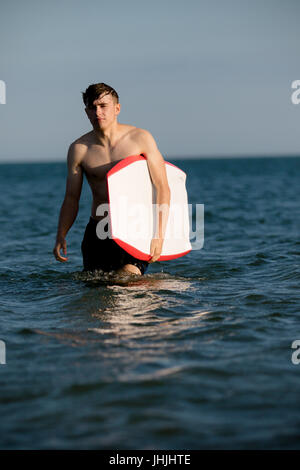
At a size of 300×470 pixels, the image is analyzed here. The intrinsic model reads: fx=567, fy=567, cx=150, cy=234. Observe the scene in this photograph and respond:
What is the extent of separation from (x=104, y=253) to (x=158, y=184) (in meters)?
0.86

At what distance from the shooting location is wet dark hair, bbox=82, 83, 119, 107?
197 inches

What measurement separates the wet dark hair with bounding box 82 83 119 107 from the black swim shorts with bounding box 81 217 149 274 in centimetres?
114

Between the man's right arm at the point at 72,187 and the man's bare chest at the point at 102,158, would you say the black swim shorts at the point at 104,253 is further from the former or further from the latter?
the man's bare chest at the point at 102,158

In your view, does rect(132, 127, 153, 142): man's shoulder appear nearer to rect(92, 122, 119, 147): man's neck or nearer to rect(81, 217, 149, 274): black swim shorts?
rect(92, 122, 119, 147): man's neck

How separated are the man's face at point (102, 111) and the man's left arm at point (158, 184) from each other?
0.34m

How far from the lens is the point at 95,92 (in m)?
5.01

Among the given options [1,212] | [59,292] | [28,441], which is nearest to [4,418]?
[28,441]

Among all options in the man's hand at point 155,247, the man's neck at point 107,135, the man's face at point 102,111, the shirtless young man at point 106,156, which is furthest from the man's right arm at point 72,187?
the man's hand at point 155,247

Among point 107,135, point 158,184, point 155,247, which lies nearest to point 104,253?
point 155,247

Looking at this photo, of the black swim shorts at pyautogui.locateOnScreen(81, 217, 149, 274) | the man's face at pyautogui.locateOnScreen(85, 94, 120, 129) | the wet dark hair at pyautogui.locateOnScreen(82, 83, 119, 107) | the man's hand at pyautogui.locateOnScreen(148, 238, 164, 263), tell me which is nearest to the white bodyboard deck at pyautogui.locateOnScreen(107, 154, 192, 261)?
the man's hand at pyautogui.locateOnScreen(148, 238, 164, 263)
